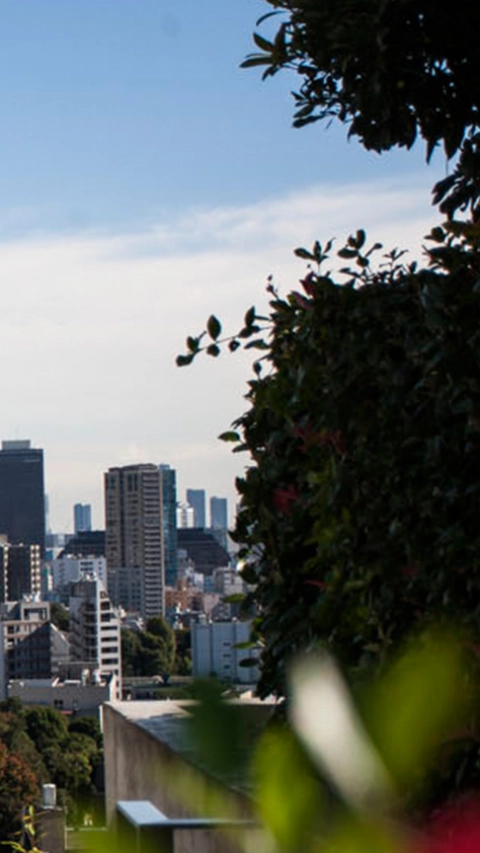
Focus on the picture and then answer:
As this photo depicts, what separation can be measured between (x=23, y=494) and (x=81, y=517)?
46.1 m

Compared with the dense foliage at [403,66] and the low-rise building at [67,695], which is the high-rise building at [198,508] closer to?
the low-rise building at [67,695]

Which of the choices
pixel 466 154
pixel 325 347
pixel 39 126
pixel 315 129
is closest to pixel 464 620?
pixel 325 347

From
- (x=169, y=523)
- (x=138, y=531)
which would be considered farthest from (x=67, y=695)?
(x=169, y=523)

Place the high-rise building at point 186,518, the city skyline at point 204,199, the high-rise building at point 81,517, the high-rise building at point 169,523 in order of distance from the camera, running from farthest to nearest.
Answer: the high-rise building at point 81,517 → the high-rise building at point 186,518 → the high-rise building at point 169,523 → the city skyline at point 204,199

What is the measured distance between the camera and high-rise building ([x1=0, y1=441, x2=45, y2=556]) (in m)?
112

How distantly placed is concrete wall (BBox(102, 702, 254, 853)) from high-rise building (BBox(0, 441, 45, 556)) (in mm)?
109334

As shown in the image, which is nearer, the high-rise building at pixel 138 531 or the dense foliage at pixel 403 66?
the dense foliage at pixel 403 66

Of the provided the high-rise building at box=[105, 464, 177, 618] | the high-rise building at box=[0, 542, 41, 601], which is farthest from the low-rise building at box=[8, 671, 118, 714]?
the high-rise building at box=[105, 464, 177, 618]

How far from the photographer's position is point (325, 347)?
6.15 ft

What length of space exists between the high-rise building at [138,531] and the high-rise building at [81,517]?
2138 inches

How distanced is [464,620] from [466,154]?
88 centimetres

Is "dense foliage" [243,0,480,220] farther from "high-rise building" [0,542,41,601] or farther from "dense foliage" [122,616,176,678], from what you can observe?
"high-rise building" [0,542,41,601]

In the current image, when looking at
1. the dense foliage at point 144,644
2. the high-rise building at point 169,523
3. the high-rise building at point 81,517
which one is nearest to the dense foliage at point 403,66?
the dense foliage at point 144,644

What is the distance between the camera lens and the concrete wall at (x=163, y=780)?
61 cm
